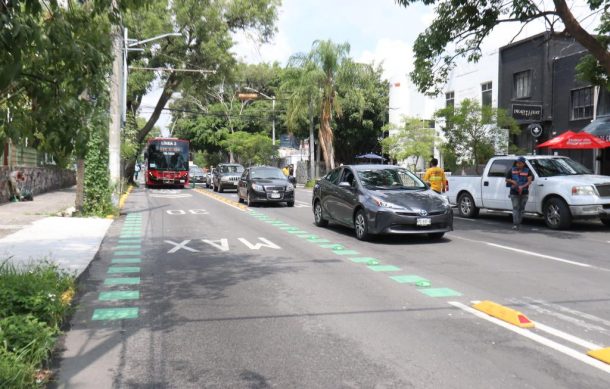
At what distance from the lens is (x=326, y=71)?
128 feet

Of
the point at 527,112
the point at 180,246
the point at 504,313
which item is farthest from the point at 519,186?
the point at 527,112

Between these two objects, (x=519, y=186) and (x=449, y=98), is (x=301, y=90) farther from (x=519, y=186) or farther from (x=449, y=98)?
(x=519, y=186)

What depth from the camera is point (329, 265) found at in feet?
30.3

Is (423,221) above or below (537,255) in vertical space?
above

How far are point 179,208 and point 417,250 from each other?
40.5 ft

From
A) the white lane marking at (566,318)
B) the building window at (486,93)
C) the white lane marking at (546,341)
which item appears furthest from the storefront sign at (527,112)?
the white lane marking at (546,341)

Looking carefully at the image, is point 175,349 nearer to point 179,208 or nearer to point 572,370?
point 572,370

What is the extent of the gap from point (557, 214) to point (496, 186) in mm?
2472

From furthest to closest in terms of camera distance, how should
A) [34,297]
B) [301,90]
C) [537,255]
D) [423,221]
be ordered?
1. [301,90]
2. [423,221]
3. [537,255]
4. [34,297]

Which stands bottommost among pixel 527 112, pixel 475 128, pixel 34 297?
pixel 34 297

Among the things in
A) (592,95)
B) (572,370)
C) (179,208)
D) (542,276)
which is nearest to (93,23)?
(572,370)

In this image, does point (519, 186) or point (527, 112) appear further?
point (527, 112)

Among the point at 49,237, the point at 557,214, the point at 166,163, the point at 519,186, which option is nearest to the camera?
the point at 49,237

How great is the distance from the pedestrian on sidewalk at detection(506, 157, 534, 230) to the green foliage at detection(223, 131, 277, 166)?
39.7 m
